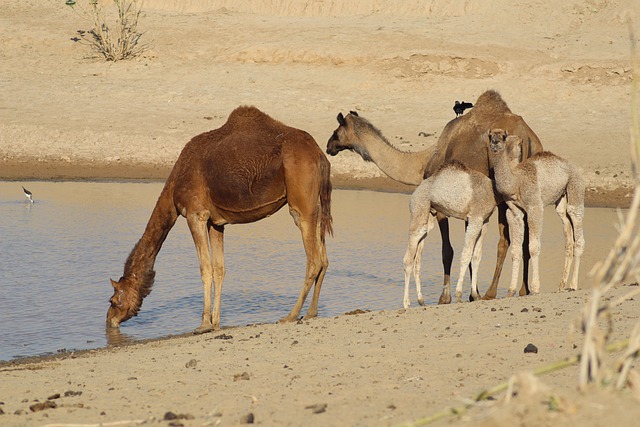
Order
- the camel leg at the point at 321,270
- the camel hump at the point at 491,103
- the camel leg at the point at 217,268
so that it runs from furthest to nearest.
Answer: the camel hump at the point at 491,103 → the camel leg at the point at 217,268 → the camel leg at the point at 321,270

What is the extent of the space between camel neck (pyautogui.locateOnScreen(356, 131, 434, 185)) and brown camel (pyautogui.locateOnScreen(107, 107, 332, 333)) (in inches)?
116

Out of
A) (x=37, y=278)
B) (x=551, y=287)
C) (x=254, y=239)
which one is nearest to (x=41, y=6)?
(x=254, y=239)

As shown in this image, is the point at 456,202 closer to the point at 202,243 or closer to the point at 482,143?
the point at 482,143

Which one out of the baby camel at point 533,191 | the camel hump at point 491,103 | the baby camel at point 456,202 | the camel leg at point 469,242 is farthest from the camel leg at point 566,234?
the camel hump at point 491,103

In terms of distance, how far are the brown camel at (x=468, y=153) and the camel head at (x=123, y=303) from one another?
136 inches

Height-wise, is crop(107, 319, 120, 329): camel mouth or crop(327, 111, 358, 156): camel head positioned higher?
crop(327, 111, 358, 156): camel head

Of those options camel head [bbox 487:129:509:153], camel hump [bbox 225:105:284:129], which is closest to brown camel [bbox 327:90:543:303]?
camel head [bbox 487:129:509:153]

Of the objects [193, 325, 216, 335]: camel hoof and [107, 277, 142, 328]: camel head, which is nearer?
[193, 325, 216, 335]: camel hoof

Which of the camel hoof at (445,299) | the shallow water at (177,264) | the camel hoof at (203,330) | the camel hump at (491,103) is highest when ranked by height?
the camel hump at (491,103)

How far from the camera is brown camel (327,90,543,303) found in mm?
12539

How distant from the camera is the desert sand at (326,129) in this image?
6.44 metres

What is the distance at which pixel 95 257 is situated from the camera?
15.3 metres

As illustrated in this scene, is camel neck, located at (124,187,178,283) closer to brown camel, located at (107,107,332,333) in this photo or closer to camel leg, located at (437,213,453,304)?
brown camel, located at (107,107,332,333)

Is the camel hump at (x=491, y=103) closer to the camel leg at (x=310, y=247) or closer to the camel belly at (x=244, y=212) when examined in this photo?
the camel leg at (x=310, y=247)
